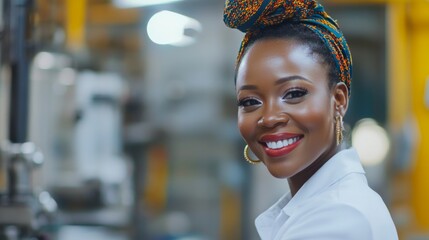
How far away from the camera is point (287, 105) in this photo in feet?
4.15

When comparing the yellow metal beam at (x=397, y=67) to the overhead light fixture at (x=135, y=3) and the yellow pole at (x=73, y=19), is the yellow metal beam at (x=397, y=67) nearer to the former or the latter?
the overhead light fixture at (x=135, y=3)

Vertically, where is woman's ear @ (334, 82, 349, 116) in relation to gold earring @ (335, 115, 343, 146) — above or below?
above

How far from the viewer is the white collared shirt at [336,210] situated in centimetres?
115

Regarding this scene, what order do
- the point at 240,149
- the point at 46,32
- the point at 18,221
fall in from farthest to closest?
the point at 240,149
the point at 46,32
the point at 18,221

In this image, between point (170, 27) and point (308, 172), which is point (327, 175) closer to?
point (308, 172)

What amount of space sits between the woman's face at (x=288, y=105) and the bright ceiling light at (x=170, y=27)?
2327mm

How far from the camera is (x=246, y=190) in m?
5.16

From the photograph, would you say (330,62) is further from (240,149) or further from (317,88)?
(240,149)

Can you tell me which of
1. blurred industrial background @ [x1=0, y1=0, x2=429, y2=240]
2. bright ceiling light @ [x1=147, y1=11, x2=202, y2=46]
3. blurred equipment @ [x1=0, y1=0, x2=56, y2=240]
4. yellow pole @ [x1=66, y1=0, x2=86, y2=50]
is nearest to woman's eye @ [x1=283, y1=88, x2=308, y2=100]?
blurred equipment @ [x1=0, y1=0, x2=56, y2=240]

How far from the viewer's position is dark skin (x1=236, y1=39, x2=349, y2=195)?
4.16ft

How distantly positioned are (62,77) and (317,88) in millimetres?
4373

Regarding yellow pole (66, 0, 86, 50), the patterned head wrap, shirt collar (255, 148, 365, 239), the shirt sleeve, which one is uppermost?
yellow pole (66, 0, 86, 50)

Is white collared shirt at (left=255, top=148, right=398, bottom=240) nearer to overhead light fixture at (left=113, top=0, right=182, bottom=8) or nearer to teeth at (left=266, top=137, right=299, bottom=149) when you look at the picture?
teeth at (left=266, top=137, right=299, bottom=149)

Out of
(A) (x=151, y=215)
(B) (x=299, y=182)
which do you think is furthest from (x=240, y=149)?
(B) (x=299, y=182)
